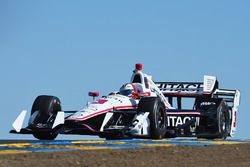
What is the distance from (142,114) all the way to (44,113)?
330 cm

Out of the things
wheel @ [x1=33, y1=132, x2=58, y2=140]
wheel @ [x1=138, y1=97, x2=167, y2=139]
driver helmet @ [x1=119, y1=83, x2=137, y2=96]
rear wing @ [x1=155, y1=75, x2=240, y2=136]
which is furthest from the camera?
rear wing @ [x1=155, y1=75, x2=240, y2=136]

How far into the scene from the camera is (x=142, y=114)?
15.6 meters

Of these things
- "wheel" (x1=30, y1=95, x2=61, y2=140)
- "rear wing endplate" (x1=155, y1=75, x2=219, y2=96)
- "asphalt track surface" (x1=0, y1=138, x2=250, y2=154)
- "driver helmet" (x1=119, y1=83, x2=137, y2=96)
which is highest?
"rear wing endplate" (x1=155, y1=75, x2=219, y2=96)

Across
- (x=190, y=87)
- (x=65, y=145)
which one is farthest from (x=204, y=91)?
(x=65, y=145)

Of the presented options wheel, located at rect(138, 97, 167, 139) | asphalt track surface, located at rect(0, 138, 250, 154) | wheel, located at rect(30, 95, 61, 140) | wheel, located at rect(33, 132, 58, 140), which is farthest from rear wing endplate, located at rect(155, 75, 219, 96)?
asphalt track surface, located at rect(0, 138, 250, 154)

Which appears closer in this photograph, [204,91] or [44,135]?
[44,135]

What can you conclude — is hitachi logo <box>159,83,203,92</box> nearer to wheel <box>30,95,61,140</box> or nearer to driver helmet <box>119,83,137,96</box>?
driver helmet <box>119,83,137,96</box>

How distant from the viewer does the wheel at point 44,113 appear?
17031mm

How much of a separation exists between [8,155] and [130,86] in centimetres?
907

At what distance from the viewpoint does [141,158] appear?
30.3 feet

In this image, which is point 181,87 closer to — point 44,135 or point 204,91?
point 204,91

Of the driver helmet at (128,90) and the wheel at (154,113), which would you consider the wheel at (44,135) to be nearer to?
the driver helmet at (128,90)

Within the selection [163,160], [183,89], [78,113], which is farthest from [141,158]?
[183,89]

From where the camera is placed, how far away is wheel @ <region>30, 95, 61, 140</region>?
17.0 meters
